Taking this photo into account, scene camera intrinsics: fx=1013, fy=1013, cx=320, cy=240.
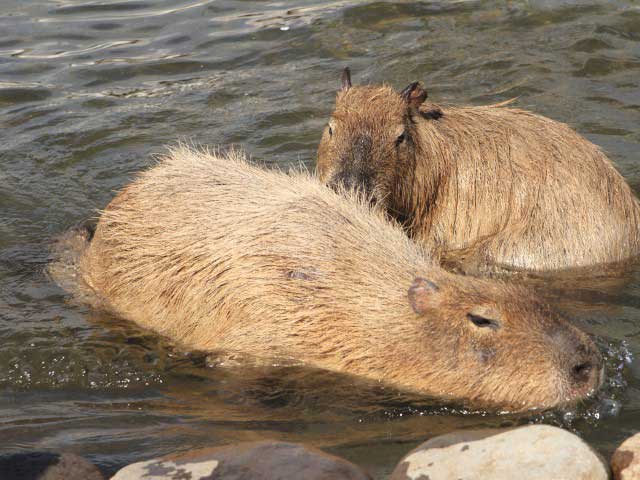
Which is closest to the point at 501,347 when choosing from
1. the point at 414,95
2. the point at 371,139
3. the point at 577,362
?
the point at 577,362

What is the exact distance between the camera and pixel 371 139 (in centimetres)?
554

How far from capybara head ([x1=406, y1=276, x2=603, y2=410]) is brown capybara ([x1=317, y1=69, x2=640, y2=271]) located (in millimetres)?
1465

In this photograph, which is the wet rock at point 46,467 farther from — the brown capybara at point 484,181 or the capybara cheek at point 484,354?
the brown capybara at point 484,181

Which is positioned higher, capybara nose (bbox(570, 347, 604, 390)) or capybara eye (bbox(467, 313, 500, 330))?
capybara eye (bbox(467, 313, 500, 330))

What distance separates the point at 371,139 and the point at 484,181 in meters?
0.75

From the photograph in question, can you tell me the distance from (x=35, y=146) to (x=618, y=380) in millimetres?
4663

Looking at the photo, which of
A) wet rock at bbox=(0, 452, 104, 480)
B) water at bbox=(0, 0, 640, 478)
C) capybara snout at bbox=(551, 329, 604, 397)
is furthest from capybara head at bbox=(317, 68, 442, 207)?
wet rock at bbox=(0, 452, 104, 480)

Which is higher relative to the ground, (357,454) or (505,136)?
(505,136)

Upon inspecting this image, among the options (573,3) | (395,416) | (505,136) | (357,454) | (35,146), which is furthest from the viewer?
(573,3)

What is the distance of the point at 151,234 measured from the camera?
475 cm

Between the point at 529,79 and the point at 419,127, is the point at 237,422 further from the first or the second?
the point at 529,79

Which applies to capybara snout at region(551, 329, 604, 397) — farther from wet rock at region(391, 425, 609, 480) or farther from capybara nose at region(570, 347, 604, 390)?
wet rock at region(391, 425, 609, 480)

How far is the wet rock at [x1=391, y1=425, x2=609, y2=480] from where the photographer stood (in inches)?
124

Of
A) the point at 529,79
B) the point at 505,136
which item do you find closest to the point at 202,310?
the point at 505,136
